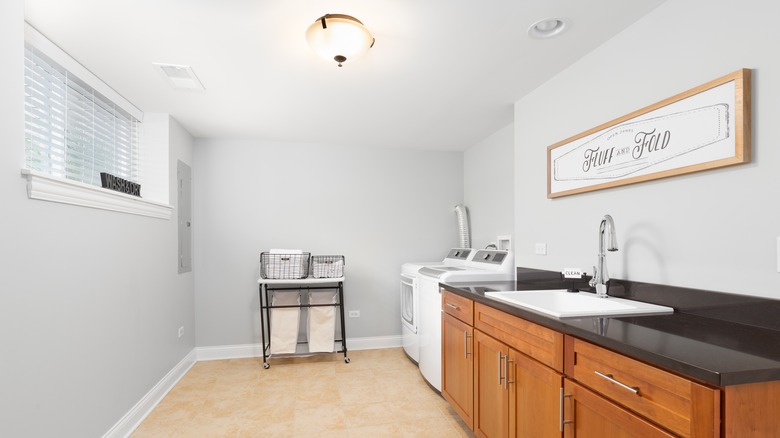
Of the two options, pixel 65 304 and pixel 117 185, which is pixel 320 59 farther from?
pixel 65 304

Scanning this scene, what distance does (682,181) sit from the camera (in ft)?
5.15

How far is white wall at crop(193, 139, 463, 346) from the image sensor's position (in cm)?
385

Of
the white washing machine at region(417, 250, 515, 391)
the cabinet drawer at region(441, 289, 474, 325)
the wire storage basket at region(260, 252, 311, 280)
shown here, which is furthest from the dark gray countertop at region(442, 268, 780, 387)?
the wire storage basket at region(260, 252, 311, 280)

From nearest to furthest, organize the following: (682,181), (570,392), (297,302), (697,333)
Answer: (697,333) → (570,392) → (682,181) → (297,302)

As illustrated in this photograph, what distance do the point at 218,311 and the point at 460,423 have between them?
2.63 metres

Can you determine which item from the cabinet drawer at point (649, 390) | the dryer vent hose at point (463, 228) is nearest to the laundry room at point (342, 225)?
the cabinet drawer at point (649, 390)

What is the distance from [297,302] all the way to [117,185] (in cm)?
188

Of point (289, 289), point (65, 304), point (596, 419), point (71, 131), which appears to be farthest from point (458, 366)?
point (71, 131)

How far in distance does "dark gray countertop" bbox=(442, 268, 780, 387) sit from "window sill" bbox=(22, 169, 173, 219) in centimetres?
215

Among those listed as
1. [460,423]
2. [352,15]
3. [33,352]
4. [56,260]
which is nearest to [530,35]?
[352,15]

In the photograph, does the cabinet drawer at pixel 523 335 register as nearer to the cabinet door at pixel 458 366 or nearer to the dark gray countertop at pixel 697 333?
the dark gray countertop at pixel 697 333

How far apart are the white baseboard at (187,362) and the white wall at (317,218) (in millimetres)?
69

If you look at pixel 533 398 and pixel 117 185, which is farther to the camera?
pixel 117 185

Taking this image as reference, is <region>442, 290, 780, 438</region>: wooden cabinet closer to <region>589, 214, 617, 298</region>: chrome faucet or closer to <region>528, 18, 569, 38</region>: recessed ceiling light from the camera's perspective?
<region>589, 214, 617, 298</region>: chrome faucet
